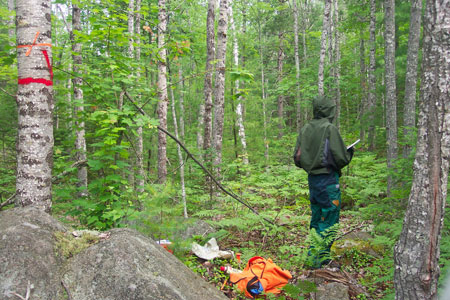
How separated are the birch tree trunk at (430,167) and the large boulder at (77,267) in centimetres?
189

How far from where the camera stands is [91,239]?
251 centimetres

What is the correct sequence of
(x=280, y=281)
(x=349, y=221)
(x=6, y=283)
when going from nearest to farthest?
(x=6, y=283) < (x=280, y=281) < (x=349, y=221)

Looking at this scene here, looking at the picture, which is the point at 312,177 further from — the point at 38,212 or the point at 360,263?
the point at 38,212

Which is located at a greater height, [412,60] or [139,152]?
[412,60]

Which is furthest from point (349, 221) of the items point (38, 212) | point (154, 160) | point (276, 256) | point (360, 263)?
point (154, 160)

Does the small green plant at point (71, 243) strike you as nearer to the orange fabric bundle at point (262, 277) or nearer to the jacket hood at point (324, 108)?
the orange fabric bundle at point (262, 277)

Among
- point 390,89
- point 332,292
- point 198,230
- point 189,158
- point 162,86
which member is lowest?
point 332,292

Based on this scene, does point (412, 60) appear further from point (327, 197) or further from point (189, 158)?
point (189, 158)

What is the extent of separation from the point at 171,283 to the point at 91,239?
2.70 feet

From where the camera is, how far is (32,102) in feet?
9.30

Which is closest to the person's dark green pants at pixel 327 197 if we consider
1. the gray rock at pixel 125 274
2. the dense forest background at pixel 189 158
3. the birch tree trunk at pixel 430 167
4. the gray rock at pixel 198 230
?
the dense forest background at pixel 189 158

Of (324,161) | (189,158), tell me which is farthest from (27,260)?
→ (189,158)

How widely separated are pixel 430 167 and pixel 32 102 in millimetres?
3755

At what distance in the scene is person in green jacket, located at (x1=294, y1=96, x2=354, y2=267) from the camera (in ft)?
14.1
